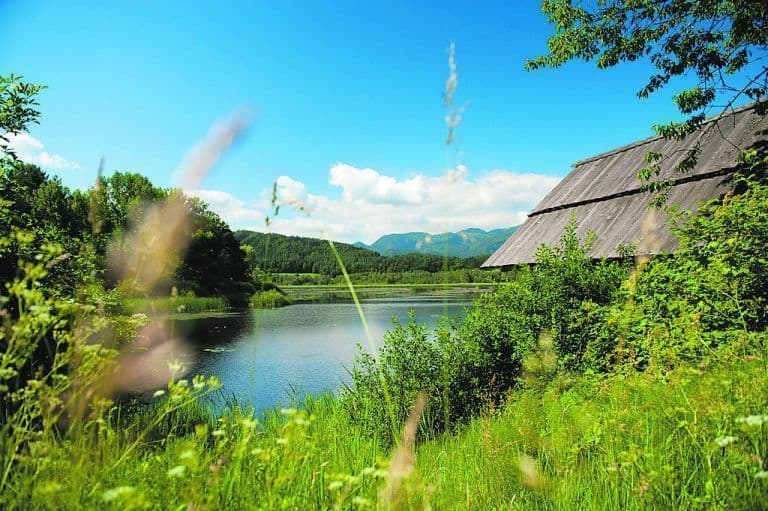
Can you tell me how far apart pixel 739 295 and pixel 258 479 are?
5.36 metres

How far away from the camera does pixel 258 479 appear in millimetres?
1721

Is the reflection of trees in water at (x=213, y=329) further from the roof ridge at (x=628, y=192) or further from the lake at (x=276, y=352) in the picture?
the roof ridge at (x=628, y=192)

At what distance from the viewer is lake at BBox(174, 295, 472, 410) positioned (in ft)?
32.5

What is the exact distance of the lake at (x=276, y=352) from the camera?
390 inches

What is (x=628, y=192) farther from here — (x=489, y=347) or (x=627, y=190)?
(x=489, y=347)

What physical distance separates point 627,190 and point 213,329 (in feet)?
55.7

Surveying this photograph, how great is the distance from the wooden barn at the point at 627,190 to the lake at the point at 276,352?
3344mm

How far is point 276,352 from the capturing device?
14.8 metres

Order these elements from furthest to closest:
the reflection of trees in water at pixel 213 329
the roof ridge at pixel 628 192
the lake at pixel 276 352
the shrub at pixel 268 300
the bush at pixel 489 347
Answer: the shrub at pixel 268 300 < the reflection of trees in water at pixel 213 329 < the lake at pixel 276 352 < the roof ridge at pixel 628 192 < the bush at pixel 489 347

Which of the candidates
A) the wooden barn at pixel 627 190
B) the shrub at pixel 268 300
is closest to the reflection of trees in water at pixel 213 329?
the shrub at pixel 268 300

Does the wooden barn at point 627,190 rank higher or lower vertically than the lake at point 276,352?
higher

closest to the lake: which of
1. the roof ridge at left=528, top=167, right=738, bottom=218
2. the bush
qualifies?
the bush

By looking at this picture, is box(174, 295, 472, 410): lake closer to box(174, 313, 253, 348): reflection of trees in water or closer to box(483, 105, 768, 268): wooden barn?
box(174, 313, 253, 348): reflection of trees in water

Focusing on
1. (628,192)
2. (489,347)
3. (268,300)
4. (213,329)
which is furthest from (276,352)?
(268,300)
